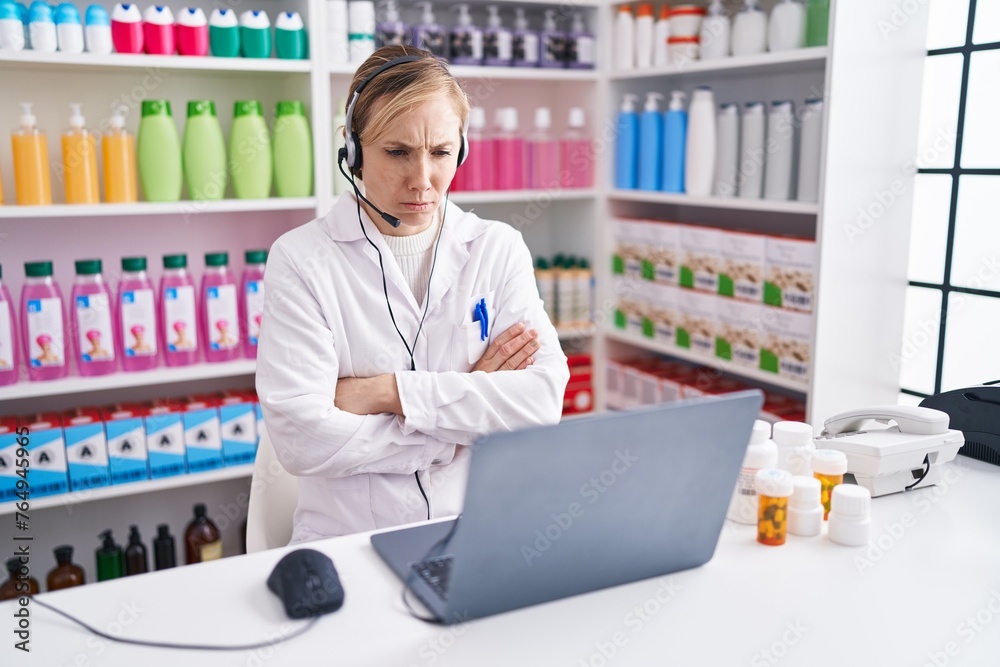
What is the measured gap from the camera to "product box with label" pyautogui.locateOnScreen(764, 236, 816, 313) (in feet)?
7.36

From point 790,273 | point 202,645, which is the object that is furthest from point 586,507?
point 790,273

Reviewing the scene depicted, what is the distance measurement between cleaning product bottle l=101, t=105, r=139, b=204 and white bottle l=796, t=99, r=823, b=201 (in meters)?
1.80

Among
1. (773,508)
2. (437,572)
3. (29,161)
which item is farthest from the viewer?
(29,161)

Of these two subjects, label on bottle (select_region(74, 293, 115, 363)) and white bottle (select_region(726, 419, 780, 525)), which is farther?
label on bottle (select_region(74, 293, 115, 363))

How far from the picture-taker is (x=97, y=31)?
218 cm

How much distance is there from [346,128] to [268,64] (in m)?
1.01

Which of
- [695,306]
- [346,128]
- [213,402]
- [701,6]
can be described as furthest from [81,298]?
[701,6]

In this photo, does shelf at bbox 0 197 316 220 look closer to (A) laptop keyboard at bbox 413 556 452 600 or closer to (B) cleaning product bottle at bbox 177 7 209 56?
(B) cleaning product bottle at bbox 177 7 209 56

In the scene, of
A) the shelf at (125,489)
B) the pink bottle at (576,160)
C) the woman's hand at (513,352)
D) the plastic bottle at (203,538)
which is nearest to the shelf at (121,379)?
the shelf at (125,489)

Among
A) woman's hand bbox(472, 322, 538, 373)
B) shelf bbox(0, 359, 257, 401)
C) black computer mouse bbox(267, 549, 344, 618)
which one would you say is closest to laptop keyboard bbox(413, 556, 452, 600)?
black computer mouse bbox(267, 549, 344, 618)

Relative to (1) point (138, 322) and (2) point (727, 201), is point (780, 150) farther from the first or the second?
(1) point (138, 322)

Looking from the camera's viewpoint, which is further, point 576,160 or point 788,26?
point 576,160

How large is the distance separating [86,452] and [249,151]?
0.93 meters

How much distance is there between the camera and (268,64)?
234 centimetres
